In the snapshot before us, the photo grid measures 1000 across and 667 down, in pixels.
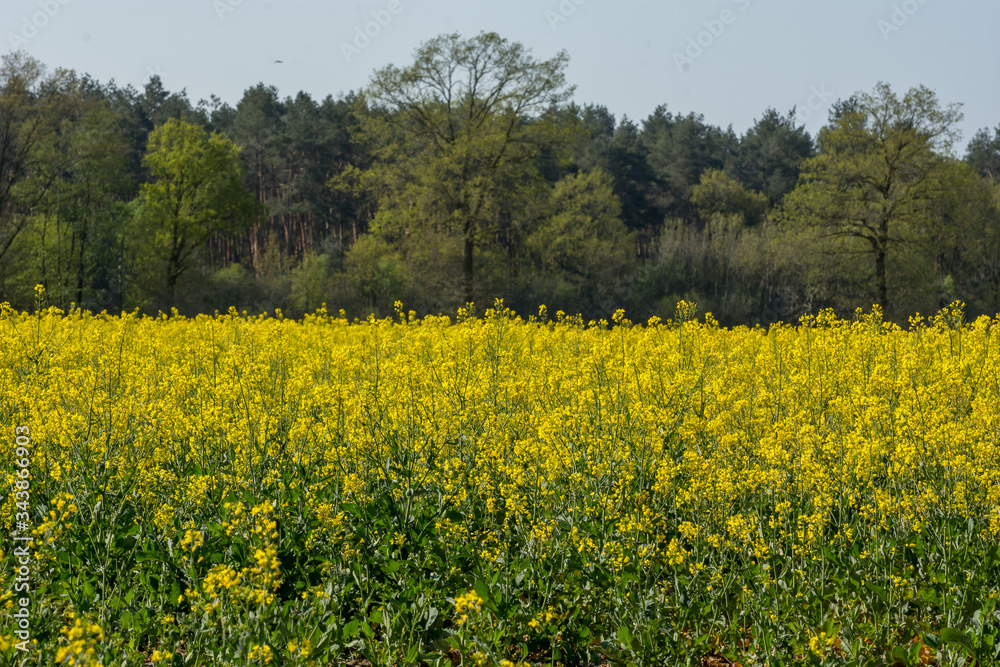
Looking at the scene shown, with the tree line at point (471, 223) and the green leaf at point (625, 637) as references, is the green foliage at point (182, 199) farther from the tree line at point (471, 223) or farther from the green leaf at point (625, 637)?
the green leaf at point (625, 637)

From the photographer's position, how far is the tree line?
100 ft

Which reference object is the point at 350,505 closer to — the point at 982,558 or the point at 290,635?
the point at 290,635

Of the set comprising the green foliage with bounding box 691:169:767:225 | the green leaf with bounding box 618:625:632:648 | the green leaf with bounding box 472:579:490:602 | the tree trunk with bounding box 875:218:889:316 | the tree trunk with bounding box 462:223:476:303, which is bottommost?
the green leaf with bounding box 618:625:632:648

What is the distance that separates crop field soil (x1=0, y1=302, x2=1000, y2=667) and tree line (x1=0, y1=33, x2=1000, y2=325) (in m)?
25.4

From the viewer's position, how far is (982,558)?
3842 mm

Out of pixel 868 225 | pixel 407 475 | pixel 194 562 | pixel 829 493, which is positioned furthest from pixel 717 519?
pixel 868 225

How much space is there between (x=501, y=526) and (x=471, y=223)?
2693 cm

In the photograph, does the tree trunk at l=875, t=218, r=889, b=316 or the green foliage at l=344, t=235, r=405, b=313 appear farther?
the green foliage at l=344, t=235, r=405, b=313

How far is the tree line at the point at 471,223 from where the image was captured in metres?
30.5

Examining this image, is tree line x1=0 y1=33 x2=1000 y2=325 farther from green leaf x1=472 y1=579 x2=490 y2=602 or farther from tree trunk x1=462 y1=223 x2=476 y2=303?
green leaf x1=472 y1=579 x2=490 y2=602

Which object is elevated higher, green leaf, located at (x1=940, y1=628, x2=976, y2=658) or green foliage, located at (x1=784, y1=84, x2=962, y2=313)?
green foliage, located at (x1=784, y1=84, x2=962, y2=313)

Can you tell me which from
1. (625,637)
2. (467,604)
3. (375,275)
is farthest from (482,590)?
(375,275)

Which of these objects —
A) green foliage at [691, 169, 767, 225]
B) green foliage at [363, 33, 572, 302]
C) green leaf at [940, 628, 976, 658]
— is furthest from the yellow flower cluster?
green foliage at [691, 169, 767, 225]

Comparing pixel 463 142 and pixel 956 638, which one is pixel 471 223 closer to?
pixel 463 142
